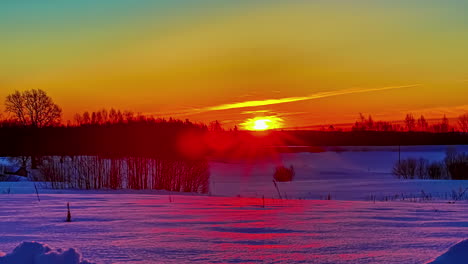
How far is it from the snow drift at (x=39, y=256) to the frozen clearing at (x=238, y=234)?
1.26 feet

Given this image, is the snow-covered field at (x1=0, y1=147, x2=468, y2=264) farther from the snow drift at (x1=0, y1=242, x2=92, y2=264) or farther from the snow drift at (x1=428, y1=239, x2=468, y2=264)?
the snow drift at (x1=0, y1=242, x2=92, y2=264)

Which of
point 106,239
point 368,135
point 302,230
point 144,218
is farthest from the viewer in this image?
point 368,135

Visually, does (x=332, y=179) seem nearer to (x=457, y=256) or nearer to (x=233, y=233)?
(x=233, y=233)

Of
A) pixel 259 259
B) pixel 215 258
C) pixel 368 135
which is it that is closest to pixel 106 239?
pixel 215 258

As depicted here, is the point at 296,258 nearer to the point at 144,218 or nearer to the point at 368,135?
the point at 144,218

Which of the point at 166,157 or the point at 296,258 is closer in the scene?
the point at 296,258

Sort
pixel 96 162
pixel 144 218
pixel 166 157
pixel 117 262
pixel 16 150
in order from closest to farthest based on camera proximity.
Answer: pixel 117 262 < pixel 144 218 < pixel 96 162 < pixel 166 157 < pixel 16 150

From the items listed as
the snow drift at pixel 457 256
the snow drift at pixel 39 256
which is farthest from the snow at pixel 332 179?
the snow drift at pixel 39 256

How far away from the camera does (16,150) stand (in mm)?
39219

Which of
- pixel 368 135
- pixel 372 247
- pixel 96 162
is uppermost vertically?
pixel 368 135

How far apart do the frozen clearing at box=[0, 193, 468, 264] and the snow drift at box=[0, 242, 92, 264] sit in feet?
1.26

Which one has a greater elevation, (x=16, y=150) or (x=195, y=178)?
(x=16, y=150)

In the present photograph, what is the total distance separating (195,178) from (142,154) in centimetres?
289

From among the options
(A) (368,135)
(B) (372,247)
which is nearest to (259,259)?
(B) (372,247)
